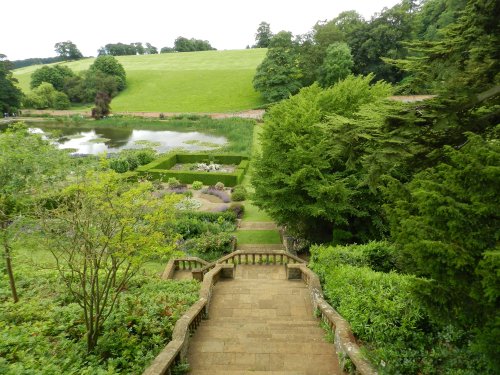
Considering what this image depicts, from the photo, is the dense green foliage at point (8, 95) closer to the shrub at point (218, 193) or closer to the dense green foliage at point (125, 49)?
the shrub at point (218, 193)

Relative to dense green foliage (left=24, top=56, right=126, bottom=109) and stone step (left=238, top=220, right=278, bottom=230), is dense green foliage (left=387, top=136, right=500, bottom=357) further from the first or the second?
dense green foliage (left=24, top=56, right=126, bottom=109)

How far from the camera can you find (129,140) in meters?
44.7

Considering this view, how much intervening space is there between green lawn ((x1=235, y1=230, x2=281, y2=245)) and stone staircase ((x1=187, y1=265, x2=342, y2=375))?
248 inches

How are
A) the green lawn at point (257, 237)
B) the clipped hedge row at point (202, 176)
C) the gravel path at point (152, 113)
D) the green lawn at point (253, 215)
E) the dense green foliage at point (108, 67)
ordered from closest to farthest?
the green lawn at point (257, 237) → the green lawn at point (253, 215) → the clipped hedge row at point (202, 176) → the gravel path at point (152, 113) → the dense green foliage at point (108, 67)

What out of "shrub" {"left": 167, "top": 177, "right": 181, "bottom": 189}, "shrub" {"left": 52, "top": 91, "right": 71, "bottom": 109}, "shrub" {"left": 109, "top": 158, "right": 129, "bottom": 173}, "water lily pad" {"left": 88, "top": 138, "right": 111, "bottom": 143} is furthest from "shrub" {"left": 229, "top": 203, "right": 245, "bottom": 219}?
"shrub" {"left": 52, "top": 91, "right": 71, "bottom": 109}

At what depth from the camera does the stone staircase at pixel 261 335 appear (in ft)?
21.4

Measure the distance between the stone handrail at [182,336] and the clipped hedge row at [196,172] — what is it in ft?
49.4

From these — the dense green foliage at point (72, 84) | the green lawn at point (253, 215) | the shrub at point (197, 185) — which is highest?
the dense green foliage at point (72, 84)

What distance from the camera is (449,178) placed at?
4520 mm

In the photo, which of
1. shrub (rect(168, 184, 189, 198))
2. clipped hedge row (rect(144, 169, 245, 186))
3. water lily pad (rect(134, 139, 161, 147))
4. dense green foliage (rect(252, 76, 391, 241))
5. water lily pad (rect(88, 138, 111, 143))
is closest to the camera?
dense green foliage (rect(252, 76, 391, 241))

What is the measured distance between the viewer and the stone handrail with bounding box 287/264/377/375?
562 centimetres

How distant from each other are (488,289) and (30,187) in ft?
35.0

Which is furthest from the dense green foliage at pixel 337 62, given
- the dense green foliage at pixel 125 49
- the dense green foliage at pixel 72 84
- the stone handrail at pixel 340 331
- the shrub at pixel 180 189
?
the dense green foliage at pixel 125 49

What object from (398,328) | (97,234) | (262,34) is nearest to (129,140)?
(97,234)
